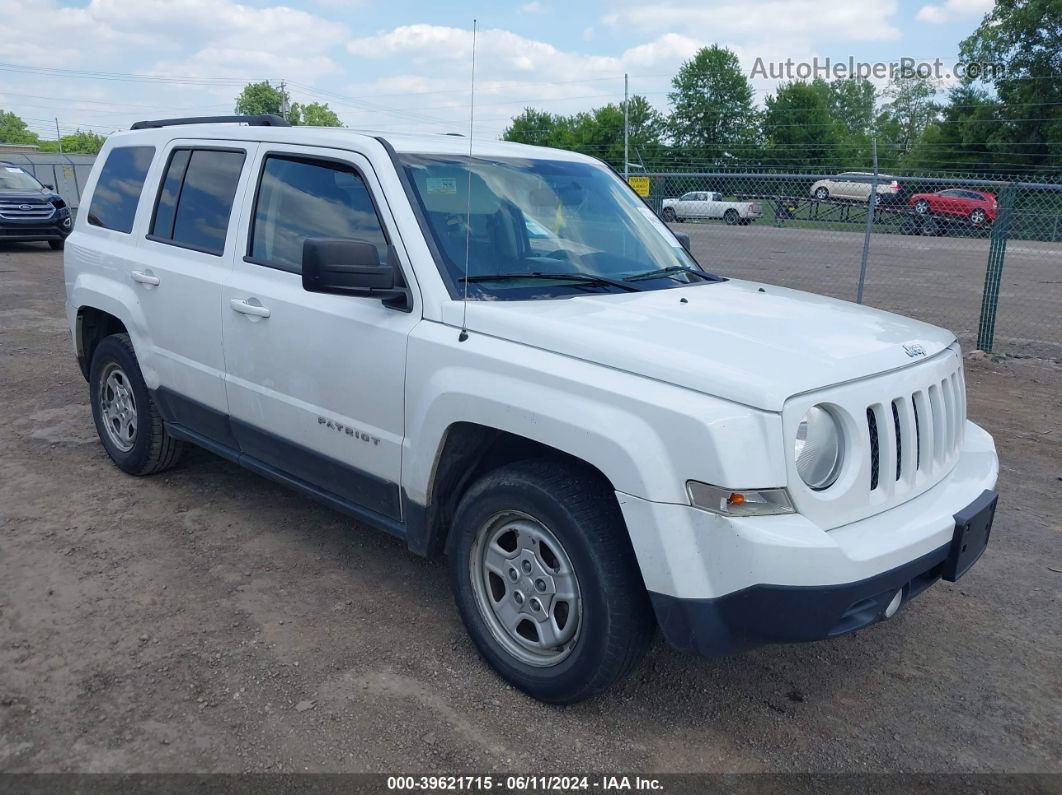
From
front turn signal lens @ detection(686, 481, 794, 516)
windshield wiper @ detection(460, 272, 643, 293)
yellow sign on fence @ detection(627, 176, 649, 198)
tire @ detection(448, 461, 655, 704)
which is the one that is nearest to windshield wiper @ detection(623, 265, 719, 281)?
windshield wiper @ detection(460, 272, 643, 293)

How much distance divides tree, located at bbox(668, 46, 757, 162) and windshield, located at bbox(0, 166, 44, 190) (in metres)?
38.6

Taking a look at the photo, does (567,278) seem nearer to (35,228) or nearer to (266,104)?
(35,228)

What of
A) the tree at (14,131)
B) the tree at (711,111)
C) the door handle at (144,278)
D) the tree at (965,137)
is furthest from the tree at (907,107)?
the tree at (14,131)

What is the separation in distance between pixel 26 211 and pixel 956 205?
53.8ft

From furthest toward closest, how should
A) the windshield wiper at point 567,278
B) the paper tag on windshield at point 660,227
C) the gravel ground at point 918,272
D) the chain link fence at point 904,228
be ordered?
the gravel ground at point 918,272 → the chain link fence at point 904,228 → the paper tag on windshield at point 660,227 → the windshield wiper at point 567,278

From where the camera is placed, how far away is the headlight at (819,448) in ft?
8.87

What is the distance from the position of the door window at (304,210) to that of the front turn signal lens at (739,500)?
1696mm

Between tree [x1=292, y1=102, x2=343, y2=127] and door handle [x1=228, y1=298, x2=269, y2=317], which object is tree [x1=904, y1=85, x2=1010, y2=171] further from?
tree [x1=292, y1=102, x2=343, y2=127]

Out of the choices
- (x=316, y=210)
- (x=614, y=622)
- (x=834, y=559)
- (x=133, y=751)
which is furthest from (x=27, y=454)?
(x=834, y=559)

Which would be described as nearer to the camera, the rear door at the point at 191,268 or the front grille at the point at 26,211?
the rear door at the point at 191,268

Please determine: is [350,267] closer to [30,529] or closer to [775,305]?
[775,305]

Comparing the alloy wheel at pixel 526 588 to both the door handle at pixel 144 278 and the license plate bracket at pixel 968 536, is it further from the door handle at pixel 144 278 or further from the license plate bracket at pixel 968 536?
the door handle at pixel 144 278

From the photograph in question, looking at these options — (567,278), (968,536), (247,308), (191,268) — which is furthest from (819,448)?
(191,268)

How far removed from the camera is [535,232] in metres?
3.85
